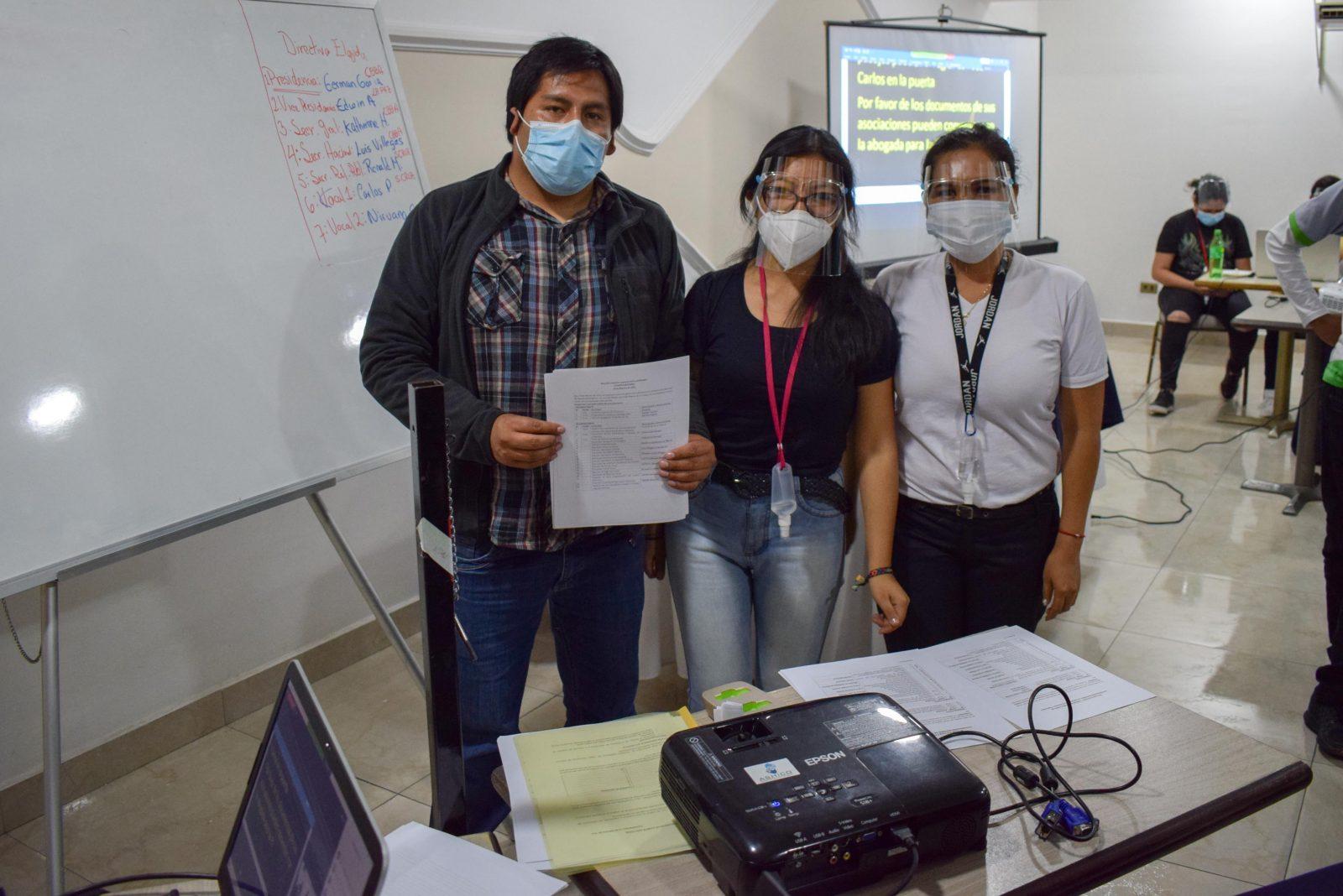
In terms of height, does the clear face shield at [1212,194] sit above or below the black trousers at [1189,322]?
above

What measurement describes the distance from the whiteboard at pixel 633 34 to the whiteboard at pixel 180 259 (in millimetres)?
688

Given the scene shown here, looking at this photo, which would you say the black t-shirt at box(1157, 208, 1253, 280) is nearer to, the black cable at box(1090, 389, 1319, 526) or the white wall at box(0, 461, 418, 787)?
the black cable at box(1090, 389, 1319, 526)

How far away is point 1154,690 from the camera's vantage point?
2871 millimetres

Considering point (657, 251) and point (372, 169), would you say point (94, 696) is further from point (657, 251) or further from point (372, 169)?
point (657, 251)

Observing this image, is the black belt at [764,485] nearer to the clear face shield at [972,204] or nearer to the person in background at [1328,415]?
the clear face shield at [972,204]

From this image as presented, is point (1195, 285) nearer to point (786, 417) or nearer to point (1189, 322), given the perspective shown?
point (1189, 322)

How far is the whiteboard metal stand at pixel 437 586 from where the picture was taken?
0.89 m

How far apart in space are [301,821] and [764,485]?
1104 mm

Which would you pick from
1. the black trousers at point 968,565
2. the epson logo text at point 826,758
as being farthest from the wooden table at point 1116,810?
the black trousers at point 968,565

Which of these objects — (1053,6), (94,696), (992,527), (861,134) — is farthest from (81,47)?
(1053,6)

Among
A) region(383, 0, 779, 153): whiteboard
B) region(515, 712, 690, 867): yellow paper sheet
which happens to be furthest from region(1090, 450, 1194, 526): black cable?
region(515, 712, 690, 867): yellow paper sheet

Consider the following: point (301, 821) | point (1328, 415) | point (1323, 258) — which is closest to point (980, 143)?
point (1328, 415)

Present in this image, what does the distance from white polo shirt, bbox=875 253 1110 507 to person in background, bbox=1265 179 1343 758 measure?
0.95m

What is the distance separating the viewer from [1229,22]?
24.1 feet
